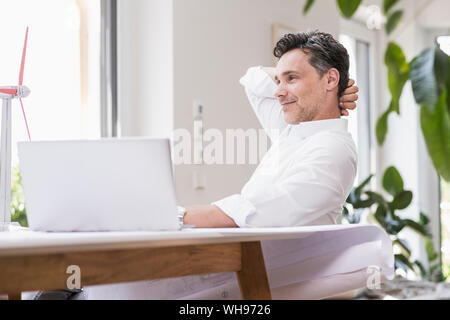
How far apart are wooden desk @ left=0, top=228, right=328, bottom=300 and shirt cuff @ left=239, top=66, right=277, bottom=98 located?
4.10ft

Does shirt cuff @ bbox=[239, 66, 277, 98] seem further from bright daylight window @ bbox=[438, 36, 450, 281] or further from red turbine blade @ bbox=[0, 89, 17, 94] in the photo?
bright daylight window @ bbox=[438, 36, 450, 281]

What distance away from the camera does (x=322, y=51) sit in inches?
75.6

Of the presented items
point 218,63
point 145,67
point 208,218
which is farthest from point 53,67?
point 208,218

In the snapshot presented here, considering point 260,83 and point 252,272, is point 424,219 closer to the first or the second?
point 260,83

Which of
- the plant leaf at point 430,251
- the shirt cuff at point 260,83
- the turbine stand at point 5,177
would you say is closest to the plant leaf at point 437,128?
the turbine stand at point 5,177

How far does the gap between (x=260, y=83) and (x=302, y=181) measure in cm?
84

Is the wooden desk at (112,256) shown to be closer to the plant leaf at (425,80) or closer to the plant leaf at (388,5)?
the plant leaf at (425,80)

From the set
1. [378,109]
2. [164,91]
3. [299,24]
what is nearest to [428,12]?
[378,109]

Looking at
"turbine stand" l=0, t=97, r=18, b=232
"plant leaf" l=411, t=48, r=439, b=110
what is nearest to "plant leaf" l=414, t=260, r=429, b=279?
"plant leaf" l=411, t=48, r=439, b=110

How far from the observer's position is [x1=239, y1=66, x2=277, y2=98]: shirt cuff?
2.25m

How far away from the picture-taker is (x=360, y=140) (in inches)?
193

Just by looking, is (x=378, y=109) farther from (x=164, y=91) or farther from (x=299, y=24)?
(x=164, y=91)

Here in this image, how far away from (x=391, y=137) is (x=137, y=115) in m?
2.60

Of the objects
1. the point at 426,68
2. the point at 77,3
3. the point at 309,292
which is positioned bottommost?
the point at 309,292
